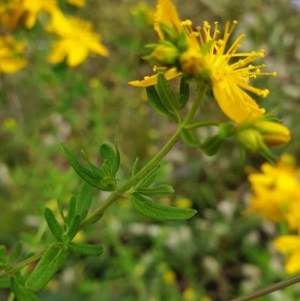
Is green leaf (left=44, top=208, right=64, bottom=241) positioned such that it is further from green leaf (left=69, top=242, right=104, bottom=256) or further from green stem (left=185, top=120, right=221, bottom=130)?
green stem (left=185, top=120, right=221, bottom=130)

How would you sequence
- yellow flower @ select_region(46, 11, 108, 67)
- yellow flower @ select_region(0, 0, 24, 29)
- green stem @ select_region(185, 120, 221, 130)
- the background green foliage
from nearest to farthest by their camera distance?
green stem @ select_region(185, 120, 221, 130)
yellow flower @ select_region(0, 0, 24, 29)
yellow flower @ select_region(46, 11, 108, 67)
the background green foliage

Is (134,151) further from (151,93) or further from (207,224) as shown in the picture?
(151,93)

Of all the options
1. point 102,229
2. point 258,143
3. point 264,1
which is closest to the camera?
point 258,143

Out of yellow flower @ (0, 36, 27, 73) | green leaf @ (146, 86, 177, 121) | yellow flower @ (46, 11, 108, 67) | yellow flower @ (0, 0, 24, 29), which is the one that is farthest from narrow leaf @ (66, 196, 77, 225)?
yellow flower @ (46, 11, 108, 67)

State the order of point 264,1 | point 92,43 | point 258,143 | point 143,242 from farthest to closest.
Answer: point 264,1 < point 143,242 < point 92,43 < point 258,143

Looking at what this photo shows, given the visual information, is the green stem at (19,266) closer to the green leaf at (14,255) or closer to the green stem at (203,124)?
the green leaf at (14,255)

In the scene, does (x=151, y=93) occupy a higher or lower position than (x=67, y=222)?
higher

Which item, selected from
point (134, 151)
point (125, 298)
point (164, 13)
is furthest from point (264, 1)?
point (164, 13)
